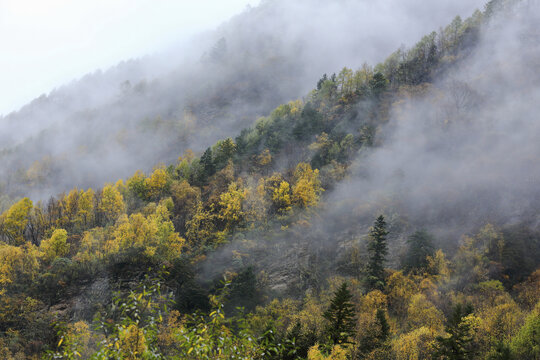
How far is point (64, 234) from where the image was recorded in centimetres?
6200

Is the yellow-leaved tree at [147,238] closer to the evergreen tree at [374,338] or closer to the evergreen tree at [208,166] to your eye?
the evergreen tree at [208,166]

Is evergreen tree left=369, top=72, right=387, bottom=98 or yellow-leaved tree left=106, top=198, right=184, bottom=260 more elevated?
evergreen tree left=369, top=72, right=387, bottom=98

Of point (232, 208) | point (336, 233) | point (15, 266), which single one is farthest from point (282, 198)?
point (15, 266)

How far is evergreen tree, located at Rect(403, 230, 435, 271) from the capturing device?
5728cm

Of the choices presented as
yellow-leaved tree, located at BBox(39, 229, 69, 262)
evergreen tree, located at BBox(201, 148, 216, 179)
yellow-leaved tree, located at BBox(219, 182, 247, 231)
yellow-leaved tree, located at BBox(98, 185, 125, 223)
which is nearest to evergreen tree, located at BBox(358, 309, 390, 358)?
yellow-leaved tree, located at BBox(219, 182, 247, 231)

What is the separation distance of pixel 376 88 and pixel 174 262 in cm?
7455

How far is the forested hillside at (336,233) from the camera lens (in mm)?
34125

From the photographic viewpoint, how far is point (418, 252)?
57688 mm

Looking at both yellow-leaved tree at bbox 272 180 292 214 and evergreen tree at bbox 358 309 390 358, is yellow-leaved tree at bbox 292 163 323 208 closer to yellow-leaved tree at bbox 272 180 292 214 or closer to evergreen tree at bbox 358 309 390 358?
yellow-leaved tree at bbox 272 180 292 214

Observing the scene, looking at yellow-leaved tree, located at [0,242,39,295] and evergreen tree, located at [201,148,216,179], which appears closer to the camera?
yellow-leaved tree, located at [0,242,39,295]

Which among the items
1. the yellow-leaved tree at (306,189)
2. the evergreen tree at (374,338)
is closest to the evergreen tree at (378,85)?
the yellow-leaved tree at (306,189)

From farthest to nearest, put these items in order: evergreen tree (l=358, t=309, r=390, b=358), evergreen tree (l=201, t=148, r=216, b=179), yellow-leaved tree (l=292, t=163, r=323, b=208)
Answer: evergreen tree (l=201, t=148, r=216, b=179)
yellow-leaved tree (l=292, t=163, r=323, b=208)
evergreen tree (l=358, t=309, r=390, b=358)

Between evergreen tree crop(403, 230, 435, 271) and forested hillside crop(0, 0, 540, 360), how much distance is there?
0.75 ft

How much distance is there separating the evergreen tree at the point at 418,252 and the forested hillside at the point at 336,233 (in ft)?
0.75
